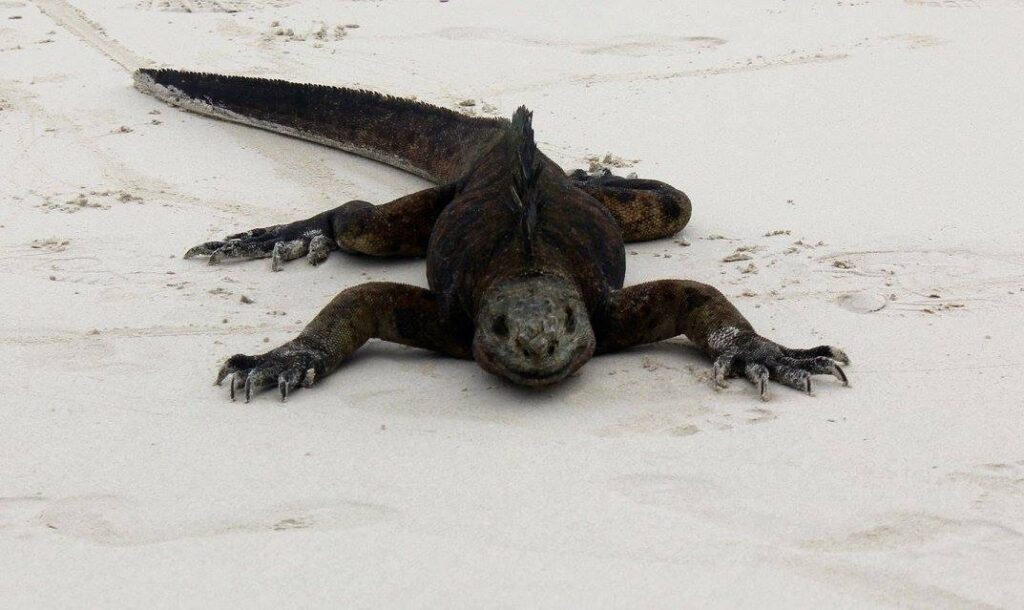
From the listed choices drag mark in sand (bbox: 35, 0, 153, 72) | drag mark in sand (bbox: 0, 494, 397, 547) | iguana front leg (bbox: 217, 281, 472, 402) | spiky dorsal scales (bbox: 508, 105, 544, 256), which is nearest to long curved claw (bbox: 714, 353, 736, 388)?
spiky dorsal scales (bbox: 508, 105, 544, 256)

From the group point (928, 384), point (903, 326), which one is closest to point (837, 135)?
point (903, 326)

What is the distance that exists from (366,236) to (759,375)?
9.12 ft

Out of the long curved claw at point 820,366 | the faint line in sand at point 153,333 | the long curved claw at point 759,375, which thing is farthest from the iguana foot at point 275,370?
the long curved claw at point 820,366

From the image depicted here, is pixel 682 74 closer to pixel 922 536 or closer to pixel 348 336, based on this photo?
pixel 348 336

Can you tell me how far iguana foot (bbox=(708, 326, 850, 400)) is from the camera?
14.4ft

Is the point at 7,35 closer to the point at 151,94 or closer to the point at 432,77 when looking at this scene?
the point at 151,94

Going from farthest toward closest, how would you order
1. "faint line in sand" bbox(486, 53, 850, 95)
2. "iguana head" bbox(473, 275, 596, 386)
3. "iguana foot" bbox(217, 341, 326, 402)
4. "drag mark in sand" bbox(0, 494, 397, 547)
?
"faint line in sand" bbox(486, 53, 850, 95) → "iguana foot" bbox(217, 341, 326, 402) → "iguana head" bbox(473, 275, 596, 386) → "drag mark in sand" bbox(0, 494, 397, 547)

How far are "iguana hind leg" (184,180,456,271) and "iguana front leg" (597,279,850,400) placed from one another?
1.70 m

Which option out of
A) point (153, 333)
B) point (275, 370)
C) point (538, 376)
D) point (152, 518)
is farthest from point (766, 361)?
point (153, 333)

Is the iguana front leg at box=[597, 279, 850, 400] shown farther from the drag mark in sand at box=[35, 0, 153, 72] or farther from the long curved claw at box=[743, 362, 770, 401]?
the drag mark in sand at box=[35, 0, 153, 72]

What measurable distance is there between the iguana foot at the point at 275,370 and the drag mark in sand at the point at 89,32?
6394 millimetres

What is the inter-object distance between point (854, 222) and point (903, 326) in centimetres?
160

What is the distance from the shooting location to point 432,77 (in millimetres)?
9953

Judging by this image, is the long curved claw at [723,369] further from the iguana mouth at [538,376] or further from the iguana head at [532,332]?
the iguana mouth at [538,376]
